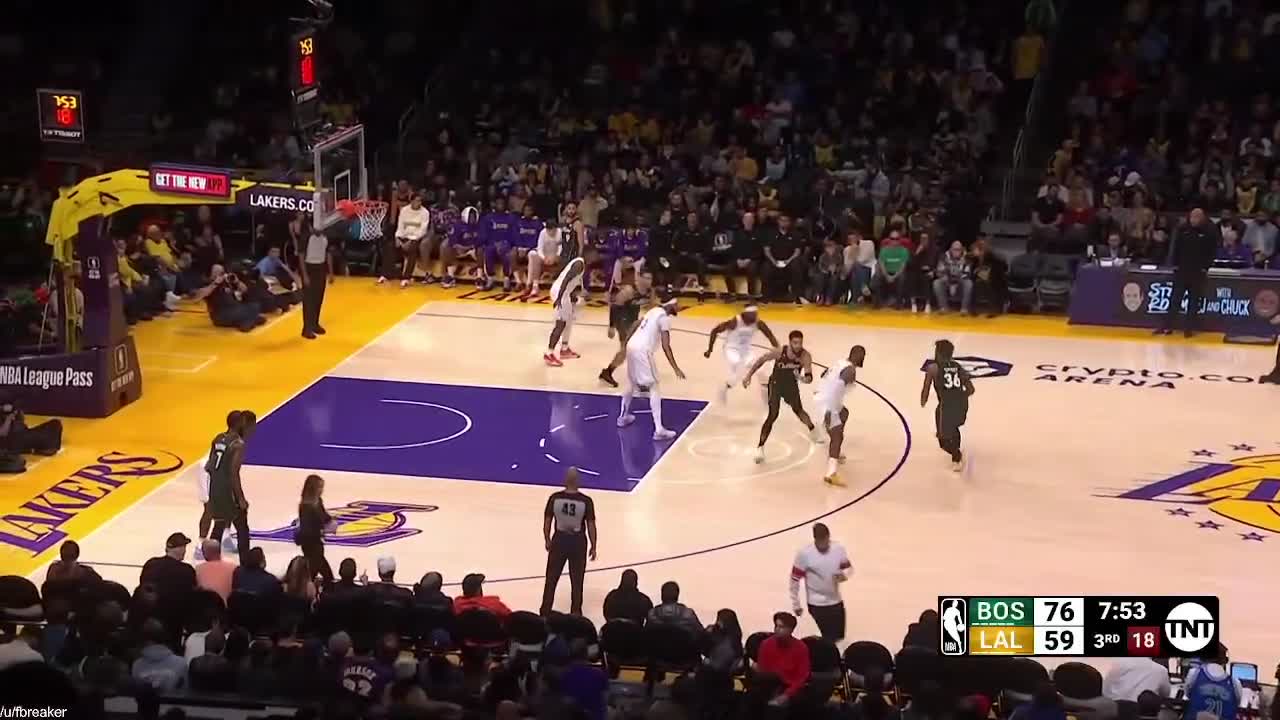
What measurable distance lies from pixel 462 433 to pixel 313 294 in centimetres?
446

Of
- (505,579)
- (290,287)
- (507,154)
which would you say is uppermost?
(507,154)

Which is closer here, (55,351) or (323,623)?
(323,623)

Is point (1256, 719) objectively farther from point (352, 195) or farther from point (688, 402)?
point (352, 195)

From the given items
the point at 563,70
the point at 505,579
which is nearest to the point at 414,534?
the point at 505,579

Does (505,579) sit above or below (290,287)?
below

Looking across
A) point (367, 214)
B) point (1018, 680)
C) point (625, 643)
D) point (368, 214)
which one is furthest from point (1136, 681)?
point (368, 214)

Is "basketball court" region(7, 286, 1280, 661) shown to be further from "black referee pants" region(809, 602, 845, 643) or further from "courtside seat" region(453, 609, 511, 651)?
"courtside seat" region(453, 609, 511, 651)

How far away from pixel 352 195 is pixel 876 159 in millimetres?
10101

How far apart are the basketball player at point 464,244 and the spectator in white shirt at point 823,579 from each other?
45.3 ft

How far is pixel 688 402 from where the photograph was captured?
71.3 feet

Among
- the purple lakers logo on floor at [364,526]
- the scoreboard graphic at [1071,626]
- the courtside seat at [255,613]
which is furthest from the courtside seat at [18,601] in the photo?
the scoreboard graphic at [1071,626]

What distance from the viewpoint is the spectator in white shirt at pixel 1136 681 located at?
1237cm

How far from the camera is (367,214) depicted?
2348 cm

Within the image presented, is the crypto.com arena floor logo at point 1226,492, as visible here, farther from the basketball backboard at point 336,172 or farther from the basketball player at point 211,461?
the basketball backboard at point 336,172
